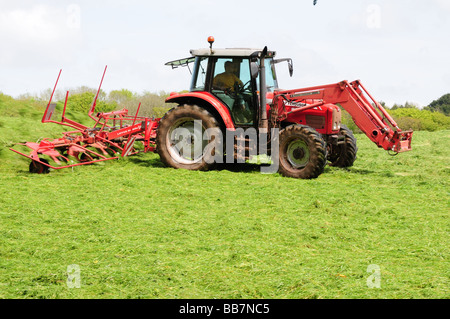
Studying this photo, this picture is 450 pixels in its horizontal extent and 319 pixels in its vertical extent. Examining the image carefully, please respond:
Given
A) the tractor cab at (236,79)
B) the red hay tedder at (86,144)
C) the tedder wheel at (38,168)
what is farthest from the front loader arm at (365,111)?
the tedder wheel at (38,168)

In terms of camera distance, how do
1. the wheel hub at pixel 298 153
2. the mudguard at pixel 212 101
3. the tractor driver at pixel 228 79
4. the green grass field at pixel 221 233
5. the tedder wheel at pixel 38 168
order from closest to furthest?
the green grass field at pixel 221 233
the wheel hub at pixel 298 153
the tedder wheel at pixel 38 168
the mudguard at pixel 212 101
the tractor driver at pixel 228 79

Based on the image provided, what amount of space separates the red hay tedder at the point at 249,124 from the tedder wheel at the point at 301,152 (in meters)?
0.02

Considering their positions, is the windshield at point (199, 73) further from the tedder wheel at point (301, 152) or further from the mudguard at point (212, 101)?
the tedder wheel at point (301, 152)

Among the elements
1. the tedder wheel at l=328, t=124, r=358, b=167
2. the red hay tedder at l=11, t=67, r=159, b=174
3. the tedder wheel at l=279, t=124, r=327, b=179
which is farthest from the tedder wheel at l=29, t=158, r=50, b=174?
the tedder wheel at l=328, t=124, r=358, b=167

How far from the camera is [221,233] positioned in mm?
5105

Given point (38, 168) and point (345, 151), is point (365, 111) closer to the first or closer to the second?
point (345, 151)

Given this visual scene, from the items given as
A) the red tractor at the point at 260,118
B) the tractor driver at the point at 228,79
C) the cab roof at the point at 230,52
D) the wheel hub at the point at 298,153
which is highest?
the cab roof at the point at 230,52

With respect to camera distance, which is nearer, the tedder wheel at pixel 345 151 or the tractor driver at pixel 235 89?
the tractor driver at pixel 235 89

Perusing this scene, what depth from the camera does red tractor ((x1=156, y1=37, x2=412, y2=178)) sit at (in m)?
8.25

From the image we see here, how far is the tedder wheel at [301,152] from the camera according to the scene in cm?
792

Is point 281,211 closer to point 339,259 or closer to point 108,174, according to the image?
point 339,259
